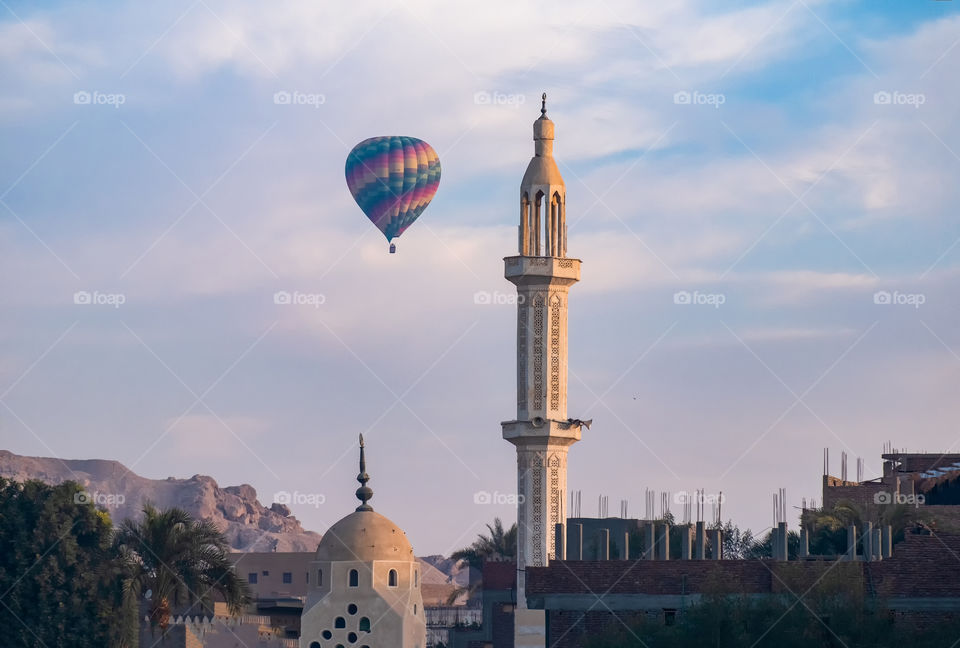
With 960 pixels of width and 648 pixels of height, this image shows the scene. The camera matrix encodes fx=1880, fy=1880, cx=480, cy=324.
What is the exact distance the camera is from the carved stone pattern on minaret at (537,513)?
78875mm

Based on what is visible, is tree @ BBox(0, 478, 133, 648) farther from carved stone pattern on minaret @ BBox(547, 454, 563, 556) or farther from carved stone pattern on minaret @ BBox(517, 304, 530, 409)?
carved stone pattern on minaret @ BBox(517, 304, 530, 409)

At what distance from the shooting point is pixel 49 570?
79062mm

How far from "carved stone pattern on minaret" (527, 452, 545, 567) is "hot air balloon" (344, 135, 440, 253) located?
14.4 meters

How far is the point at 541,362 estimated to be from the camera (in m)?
80.6

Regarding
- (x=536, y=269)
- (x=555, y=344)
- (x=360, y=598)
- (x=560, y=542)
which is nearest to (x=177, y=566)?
(x=560, y=542)

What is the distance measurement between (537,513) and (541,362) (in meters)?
6.50

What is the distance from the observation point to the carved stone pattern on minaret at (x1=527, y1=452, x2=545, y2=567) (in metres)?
78.9

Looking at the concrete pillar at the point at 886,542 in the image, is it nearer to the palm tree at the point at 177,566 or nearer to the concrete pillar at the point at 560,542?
the concrete pillar at the point at 560,542

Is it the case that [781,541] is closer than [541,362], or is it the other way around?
[781,541]

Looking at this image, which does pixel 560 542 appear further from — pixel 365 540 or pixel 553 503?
pixel 365 540

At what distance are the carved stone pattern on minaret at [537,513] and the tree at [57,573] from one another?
55.9 ft

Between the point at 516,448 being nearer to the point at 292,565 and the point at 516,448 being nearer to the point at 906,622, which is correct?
the point at 906,622

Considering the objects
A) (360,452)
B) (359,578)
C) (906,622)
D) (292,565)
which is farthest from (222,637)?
(292,565)

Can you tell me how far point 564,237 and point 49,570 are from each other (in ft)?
85.5
